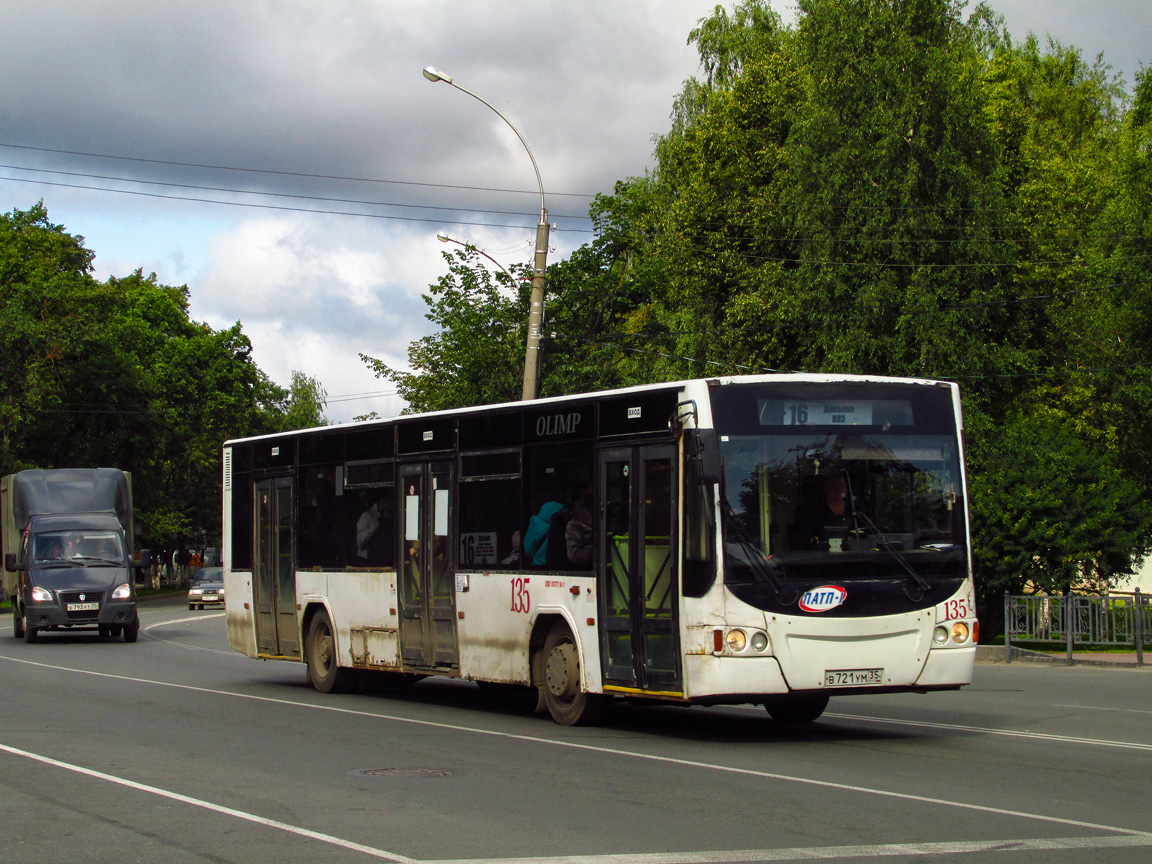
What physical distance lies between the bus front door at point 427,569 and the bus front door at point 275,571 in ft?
9.56

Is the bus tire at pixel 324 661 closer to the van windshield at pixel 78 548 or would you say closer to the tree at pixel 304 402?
the van windshield at pixel 78 548

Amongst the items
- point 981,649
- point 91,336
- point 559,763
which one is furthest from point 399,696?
point 91,336

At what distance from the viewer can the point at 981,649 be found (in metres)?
25.7

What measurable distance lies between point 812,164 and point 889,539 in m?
26.6

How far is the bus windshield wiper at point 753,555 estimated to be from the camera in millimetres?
11328

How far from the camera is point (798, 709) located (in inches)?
537

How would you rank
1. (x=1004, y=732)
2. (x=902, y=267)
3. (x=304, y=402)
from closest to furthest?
1. (x=1004, y=732)
2. (x=902, y=267)
3. (x=304, y=402)

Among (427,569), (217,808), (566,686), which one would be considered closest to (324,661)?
(427,569)

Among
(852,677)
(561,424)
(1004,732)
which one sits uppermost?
(561,424)

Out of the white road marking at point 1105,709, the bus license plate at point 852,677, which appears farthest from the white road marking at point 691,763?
the white road marking at point 1105,709

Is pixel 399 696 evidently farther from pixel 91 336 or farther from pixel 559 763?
pixel 91 336

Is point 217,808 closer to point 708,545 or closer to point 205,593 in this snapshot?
point 708,545

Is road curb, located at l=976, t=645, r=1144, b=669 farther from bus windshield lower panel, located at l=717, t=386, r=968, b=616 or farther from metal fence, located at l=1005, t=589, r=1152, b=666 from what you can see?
bus windshield lower panel, located at l=717, t=386, r=968, b=616

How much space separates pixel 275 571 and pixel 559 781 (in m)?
9.77
